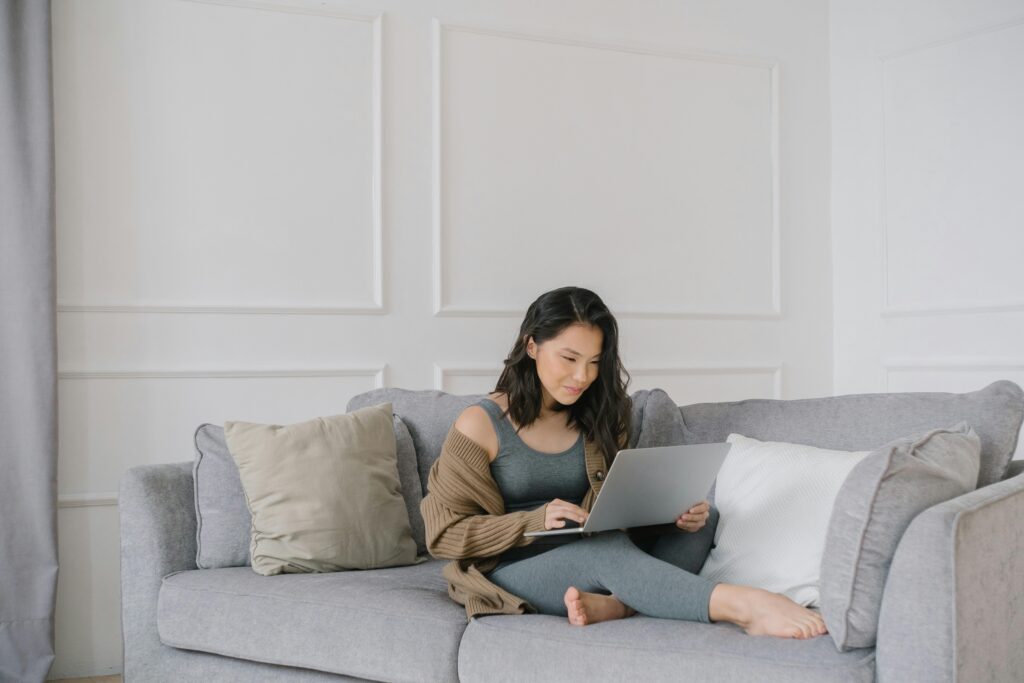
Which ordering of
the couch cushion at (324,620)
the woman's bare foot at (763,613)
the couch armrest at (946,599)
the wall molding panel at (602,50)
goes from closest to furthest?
the couch armrest at (946,599) < the woman's bare foot at (763,613) < the couch cushion at (324,620) < the wall molding panel at (602,50)

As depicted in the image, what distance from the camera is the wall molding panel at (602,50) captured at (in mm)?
3430

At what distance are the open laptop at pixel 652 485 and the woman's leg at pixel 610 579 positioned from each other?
0.18 ft

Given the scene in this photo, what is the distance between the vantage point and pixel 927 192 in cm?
371

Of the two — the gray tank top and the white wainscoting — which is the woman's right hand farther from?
the white wainscoting

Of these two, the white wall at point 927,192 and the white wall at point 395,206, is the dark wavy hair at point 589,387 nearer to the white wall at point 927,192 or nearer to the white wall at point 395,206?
the white wall at point 395,206

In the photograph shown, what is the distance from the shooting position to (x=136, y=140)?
123 inches

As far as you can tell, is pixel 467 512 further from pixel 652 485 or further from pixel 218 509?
pixel 218 509

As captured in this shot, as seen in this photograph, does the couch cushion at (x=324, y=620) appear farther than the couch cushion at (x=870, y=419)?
No

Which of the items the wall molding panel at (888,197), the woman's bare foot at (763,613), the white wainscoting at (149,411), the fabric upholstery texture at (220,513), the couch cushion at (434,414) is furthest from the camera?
the wall molding panel at (888,197)

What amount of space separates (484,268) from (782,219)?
132cm

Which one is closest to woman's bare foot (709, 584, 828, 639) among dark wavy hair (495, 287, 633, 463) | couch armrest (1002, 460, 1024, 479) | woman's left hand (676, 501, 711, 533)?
woman's left hand (676, 501, 711, 533)

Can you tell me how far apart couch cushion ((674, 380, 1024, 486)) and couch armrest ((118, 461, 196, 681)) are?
1.27 meters

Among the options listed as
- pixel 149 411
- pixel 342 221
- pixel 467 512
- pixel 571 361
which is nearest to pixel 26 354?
pixel 149 411

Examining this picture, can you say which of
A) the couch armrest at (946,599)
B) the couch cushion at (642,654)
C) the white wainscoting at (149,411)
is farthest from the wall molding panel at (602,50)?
the couch armrest at (946,599)
